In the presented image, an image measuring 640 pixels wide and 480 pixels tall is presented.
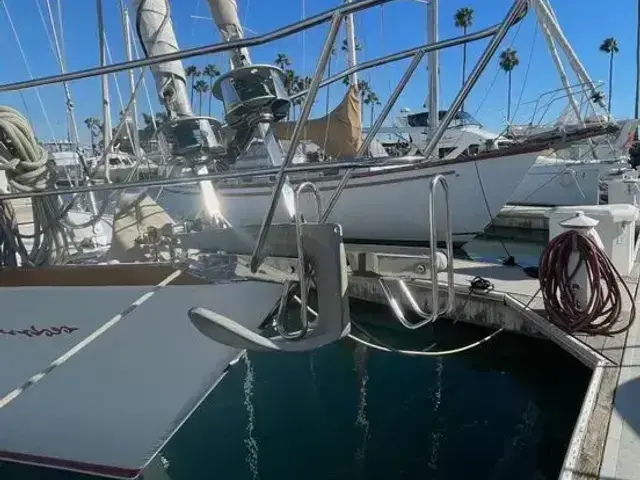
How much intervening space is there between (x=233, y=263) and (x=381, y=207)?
7805 mm

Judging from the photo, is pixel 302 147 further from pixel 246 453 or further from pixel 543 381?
pixel 246 453

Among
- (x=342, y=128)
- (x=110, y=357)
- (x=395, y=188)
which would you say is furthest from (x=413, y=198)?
(x=110, y=357)

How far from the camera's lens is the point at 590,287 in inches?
203

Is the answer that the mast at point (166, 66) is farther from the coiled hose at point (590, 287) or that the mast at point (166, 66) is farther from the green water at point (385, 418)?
the coiled hose at point (590, 287)

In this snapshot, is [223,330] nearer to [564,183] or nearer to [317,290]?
[317,290]

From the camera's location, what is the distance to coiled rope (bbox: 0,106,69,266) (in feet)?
11.8

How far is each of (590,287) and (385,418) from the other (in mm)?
2445

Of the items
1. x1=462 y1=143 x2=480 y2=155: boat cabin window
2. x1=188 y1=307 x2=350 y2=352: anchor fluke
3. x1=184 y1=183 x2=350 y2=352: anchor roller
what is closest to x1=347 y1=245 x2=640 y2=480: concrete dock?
x1=184 y1=183 x2=350 y2=352: anchor roller

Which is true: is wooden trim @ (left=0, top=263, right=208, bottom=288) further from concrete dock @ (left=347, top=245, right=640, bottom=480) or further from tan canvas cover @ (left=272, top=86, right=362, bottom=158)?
tan canvas cover @ (left=272, top=86, right=362, bottom=158)

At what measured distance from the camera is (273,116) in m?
7.14

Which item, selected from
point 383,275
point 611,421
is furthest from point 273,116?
point 611,421

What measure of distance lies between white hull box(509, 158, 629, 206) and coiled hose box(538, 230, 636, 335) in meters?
12.8

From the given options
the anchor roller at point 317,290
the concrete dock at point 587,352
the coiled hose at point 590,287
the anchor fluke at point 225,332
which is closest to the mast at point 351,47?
the concrete dock at point 587,352

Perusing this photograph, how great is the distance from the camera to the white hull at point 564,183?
1736 centimetres
